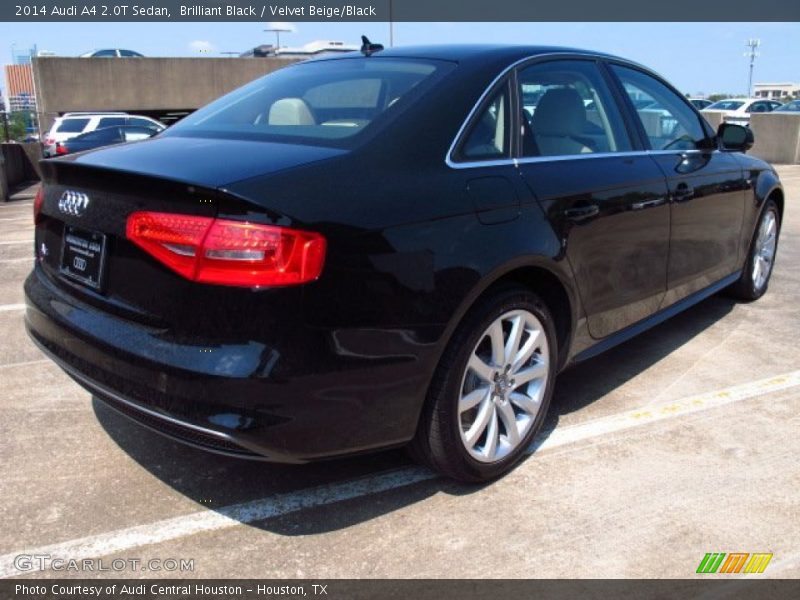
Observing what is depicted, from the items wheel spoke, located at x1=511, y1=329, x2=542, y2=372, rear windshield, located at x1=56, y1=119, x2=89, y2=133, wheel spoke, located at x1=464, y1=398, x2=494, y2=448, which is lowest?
wheel spoke, located at x1=464, y1=398, x2=494, y2=448

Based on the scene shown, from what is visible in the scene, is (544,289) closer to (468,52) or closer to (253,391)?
(468,52)

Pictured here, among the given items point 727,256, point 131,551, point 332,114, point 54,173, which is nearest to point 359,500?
A: point 131,551

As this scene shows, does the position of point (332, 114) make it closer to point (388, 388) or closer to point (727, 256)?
point (388, 388)

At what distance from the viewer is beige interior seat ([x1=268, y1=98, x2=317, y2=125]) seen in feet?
9.57

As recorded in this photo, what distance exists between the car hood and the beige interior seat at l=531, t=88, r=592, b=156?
1128mm

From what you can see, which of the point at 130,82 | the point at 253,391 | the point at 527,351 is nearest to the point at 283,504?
the point at 253,391

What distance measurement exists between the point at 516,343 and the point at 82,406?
2144 mm

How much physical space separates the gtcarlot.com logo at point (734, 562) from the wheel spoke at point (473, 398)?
92 cm

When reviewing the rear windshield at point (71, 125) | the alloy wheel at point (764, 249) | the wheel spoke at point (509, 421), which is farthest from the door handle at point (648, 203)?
the rear windshield at point (71, 125)

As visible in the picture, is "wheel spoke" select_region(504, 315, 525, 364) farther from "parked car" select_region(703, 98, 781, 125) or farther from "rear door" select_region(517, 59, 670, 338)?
"parked car" select_region(703, 98, 781, 125)

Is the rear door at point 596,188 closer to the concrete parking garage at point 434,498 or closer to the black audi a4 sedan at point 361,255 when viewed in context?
the black audi a4 sedan at point 361,255

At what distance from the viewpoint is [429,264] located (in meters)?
2.42

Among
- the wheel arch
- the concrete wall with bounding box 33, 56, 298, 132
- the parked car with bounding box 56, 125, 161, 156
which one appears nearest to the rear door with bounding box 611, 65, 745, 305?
the wheel arch

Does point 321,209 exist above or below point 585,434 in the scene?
above
